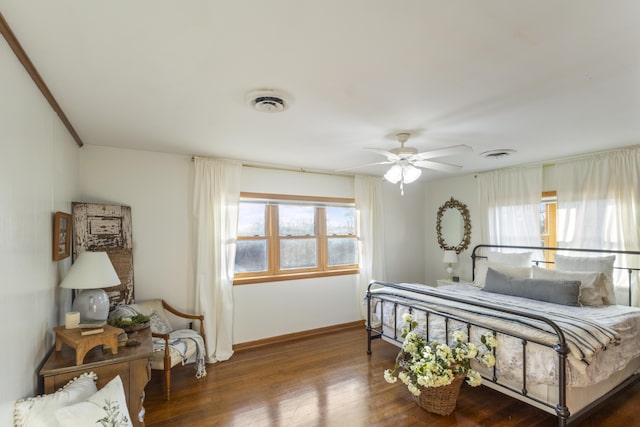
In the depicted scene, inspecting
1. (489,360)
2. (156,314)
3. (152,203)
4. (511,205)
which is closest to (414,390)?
(489,360)

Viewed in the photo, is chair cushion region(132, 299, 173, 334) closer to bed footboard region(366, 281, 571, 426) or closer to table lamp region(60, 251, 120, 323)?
table lamp region(60, 251, 120, 323)

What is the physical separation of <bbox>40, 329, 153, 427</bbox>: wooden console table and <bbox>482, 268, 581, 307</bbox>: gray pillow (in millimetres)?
3613

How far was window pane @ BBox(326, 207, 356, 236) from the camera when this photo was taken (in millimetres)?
4793

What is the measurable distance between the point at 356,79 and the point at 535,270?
3.29 meters

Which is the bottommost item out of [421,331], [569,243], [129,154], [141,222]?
[421,331]

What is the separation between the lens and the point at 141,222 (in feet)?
11.4

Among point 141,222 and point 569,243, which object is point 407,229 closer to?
point 569,243

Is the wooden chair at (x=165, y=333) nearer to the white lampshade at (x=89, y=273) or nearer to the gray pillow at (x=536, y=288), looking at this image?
the white lampshade at (x=89, y=273)

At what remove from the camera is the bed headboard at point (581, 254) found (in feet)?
11.0

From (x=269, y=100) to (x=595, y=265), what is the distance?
374cm

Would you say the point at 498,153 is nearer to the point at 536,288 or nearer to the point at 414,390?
the point at 536,288

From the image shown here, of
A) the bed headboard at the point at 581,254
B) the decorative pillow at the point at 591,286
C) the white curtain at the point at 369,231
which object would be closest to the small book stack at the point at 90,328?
the white curtain at the point at 369,231

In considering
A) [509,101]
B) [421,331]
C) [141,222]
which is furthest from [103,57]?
[421,331]

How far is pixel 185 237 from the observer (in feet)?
12.1
